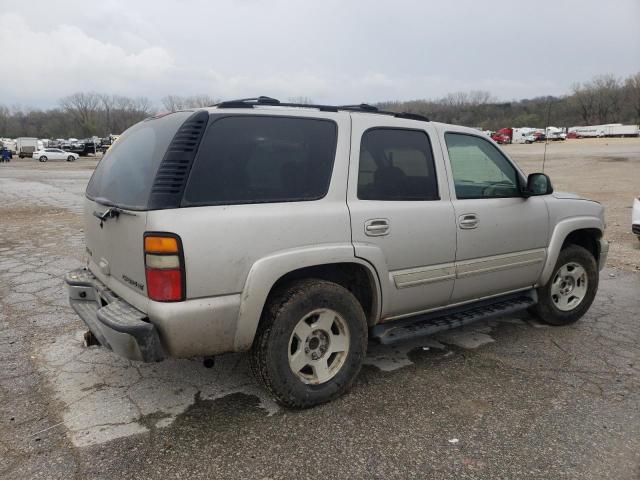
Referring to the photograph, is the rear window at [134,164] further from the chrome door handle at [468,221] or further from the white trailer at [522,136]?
the white trailer at [522,136]

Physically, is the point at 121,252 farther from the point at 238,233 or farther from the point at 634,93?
the point at 634,93

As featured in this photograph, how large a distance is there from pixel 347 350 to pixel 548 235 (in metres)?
2.21

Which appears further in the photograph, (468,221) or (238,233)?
(468,221)

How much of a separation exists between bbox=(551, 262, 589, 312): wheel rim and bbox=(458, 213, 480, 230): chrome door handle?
139 centimetres

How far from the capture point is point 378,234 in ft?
10.6

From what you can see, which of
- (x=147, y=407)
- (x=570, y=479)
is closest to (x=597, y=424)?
(x=570, y=479)

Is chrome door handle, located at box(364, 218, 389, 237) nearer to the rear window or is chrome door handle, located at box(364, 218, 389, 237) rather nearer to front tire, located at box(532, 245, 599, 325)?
the rear window

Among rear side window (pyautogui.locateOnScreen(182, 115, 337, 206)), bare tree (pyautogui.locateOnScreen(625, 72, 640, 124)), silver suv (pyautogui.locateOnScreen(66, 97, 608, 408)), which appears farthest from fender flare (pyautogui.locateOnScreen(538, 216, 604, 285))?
bare tree (pyautogui.locateOnScreen(625, 72, 640, 124))

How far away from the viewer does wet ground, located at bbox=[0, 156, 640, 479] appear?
2592 mm

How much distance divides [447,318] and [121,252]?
2358mm

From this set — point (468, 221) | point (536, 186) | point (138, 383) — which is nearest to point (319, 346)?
point (138, 383)

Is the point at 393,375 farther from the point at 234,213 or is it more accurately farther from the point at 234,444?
the point at 234,213

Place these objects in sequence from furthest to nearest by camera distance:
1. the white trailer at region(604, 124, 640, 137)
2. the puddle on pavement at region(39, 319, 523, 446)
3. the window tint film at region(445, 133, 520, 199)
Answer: the white trailer at region(604, 124, 640, 137), the window tint film at region(445, 133, 520, 199), the puddle on pavement at region(39, 319, 523, 446)

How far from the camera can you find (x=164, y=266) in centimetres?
260
